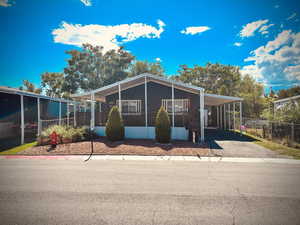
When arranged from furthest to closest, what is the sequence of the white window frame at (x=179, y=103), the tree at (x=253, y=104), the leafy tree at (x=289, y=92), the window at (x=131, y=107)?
the leafy tree at (x=289, y=92)
the tree at (x=253, y=104)
the window at (x=131, y=107)
the white window frame at (x=179, y=103)

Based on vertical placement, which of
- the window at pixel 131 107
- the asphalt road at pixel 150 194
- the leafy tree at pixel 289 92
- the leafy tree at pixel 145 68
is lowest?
the asphalt road at pixel 150 194

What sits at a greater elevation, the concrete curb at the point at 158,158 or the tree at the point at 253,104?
the tree at the point at 253,104

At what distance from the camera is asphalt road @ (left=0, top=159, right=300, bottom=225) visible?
8.80ft

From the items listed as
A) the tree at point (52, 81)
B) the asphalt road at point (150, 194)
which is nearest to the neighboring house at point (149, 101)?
the asphalt road at point (150, 194)

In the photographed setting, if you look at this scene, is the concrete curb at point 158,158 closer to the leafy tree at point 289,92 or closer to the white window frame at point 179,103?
the white window frame at point 179,103

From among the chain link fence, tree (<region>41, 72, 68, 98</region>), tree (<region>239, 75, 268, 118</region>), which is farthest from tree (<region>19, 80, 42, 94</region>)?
tree (<region>239, 75, 268, 118</region>)

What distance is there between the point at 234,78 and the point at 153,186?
104 feet

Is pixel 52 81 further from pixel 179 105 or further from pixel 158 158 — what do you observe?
pixel 158 158

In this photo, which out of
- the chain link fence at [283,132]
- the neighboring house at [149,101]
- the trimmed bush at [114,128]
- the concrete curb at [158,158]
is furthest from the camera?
the neighboring house at [149,101]

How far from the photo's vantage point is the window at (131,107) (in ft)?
44.0

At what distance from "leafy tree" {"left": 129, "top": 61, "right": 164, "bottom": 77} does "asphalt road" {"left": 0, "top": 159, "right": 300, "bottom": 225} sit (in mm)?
26877

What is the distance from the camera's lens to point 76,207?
300cm

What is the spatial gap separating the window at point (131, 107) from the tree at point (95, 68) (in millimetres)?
15160

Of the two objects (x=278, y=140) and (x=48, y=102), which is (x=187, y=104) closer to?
(x=278, y=140)
